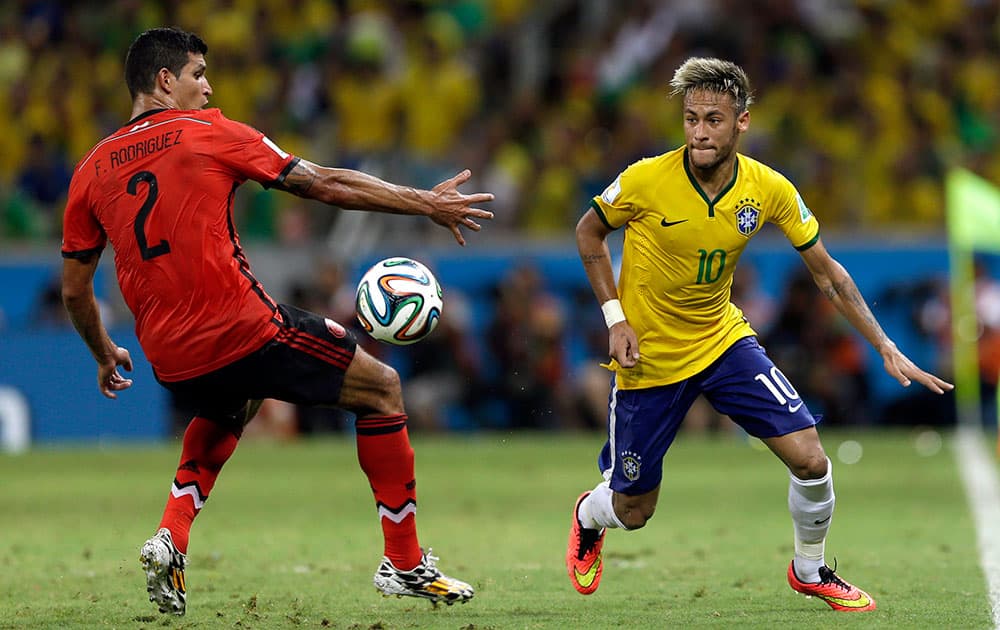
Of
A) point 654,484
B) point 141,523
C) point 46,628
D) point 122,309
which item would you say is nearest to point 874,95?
point 122,309

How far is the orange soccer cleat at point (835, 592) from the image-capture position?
7258 millimetres

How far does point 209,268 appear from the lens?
6836 mm

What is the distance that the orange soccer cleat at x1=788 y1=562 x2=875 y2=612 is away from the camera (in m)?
7.26

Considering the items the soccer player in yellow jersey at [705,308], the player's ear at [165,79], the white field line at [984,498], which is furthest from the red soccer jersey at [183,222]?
the white field line at [984,498]

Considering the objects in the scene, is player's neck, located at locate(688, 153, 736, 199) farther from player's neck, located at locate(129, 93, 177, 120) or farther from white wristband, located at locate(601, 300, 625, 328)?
player's neck, located at locate(129, 93, 177, 120)

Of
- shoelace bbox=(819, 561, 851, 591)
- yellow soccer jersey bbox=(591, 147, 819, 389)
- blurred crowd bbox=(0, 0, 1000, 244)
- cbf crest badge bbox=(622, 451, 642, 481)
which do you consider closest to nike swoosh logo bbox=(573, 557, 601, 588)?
cbf crest badge bbox=(622, 451, 642, 481)

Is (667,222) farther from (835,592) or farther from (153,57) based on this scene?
(153,57)

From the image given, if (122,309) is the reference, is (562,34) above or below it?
above

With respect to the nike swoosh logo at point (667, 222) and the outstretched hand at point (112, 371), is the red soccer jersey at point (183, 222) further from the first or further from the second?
the nike swoosh logo at point (667, 222)

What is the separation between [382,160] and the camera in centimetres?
1844

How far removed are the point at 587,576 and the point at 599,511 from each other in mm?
318

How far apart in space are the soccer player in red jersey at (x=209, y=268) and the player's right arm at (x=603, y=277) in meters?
0.77

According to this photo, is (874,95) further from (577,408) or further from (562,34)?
(577,408)

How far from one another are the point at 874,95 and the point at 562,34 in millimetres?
4126
